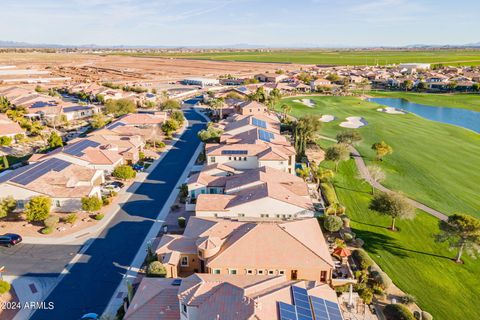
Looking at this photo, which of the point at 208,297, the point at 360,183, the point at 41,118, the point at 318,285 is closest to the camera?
the point at 208,297

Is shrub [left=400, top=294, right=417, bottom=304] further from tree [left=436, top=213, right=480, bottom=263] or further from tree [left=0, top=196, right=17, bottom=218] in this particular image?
tree [left=0, top=196, right=17, bottom=218]

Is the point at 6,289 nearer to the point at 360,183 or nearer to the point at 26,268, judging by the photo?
the point at 26,268

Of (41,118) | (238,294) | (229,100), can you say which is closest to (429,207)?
(238,294)

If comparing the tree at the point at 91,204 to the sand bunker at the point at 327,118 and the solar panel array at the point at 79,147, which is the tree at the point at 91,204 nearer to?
the solar panel array at the point at 79,147

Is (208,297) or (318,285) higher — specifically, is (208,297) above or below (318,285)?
above

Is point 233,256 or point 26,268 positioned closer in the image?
point 233,256
